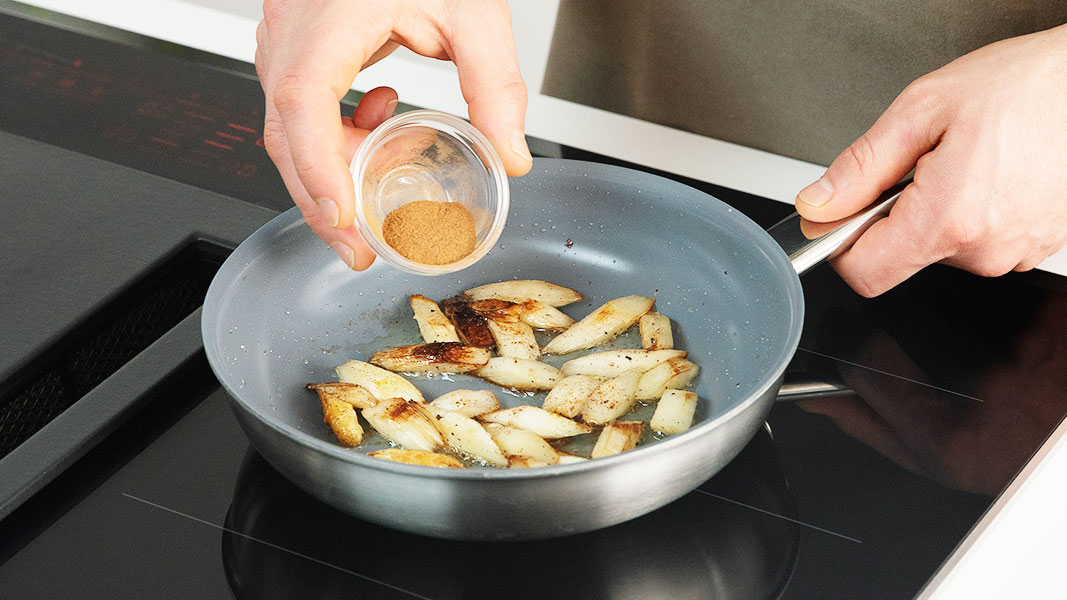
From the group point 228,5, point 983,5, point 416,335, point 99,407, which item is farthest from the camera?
point 228,5

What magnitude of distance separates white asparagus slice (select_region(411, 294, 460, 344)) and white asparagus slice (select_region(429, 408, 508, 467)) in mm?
104

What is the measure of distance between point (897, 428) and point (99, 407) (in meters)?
0.48

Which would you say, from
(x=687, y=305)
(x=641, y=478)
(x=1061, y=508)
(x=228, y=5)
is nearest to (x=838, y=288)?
(x=687, y=305)

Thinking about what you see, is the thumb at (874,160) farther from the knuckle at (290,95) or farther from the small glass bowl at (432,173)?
the knuckle at (290,95)

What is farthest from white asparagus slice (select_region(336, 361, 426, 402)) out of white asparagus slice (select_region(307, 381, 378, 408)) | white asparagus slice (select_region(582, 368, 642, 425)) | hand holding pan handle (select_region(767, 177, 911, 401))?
hand holding pan handle (select_region(767, 177, 911, 401))

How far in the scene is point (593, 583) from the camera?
1.63 ft

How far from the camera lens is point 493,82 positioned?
0.62 metres

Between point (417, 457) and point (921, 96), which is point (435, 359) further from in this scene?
point (921, 96)

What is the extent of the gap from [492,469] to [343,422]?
155mm

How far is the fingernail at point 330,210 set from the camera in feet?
1.86

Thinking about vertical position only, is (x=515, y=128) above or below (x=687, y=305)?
above

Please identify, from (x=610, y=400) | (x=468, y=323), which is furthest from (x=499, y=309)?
(x=610, y=400)

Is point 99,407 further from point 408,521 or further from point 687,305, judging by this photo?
point 687,305

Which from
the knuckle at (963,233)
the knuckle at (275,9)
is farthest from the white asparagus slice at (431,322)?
the knuckle at (963,233)
